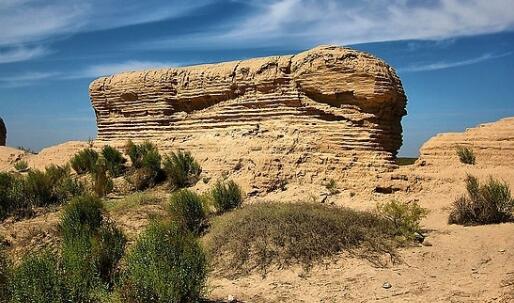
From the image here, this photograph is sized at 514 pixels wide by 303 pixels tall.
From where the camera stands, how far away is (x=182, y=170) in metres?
15.1

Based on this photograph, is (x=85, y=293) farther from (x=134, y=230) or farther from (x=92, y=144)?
(x=92, y=144)

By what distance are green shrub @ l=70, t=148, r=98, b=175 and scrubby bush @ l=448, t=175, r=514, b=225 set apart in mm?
12512

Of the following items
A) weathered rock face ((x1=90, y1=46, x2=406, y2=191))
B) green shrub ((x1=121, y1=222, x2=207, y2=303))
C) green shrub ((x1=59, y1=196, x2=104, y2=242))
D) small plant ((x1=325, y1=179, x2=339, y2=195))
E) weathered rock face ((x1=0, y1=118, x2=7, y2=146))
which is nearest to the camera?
green shrub ((x1=121, y1=222, x2=207, y2=303))

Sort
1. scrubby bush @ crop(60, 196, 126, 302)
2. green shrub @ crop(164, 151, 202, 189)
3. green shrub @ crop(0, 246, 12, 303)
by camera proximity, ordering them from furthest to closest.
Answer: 1. green shrub @ crop(164, 151, 202, 189)
2. green shrub @ crop(0, 246, 12, 303)
3. scrubby bush @ crop(60, 196, 126, 302)

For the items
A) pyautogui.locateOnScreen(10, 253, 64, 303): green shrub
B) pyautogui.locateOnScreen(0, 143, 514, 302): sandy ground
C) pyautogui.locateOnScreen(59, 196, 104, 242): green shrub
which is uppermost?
pyautogui.locateOnScreen(10, 253, 64, 303): green shrub

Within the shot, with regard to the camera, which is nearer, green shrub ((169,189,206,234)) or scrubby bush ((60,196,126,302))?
scrubby bush ((60,196,126,302))

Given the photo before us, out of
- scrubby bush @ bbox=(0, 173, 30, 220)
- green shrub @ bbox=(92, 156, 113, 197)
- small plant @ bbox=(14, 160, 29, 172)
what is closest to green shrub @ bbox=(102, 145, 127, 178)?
green shrub @ bbox=(92, 156, 113, 197)

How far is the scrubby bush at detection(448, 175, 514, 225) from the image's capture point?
32.8 feet

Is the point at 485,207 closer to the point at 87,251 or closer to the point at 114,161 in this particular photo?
the point at 87,251

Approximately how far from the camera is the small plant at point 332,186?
12305 mm

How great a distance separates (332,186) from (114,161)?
8492mm

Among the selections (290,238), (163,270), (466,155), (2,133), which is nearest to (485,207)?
(466,155)

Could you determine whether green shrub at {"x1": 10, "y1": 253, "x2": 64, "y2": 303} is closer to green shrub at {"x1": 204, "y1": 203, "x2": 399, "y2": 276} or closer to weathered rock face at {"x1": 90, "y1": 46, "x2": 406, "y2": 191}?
green shrub at {"x1": 204, "y1": 203, "x2": 399, "y2": 276}

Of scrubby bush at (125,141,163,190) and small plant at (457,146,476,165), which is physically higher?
small plant at (457,146,476,165)
